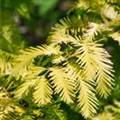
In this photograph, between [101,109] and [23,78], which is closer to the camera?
[23,78]

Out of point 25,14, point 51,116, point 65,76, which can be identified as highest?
point 25,14

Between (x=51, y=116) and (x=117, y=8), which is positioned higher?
(x=117, y=8)

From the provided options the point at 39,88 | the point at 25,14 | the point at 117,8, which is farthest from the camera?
the point at 25,14

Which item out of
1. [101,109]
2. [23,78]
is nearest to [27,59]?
[23,78]

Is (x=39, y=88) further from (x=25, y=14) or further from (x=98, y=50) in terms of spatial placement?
(x=25, y=14)

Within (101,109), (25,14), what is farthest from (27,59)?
(25,14)

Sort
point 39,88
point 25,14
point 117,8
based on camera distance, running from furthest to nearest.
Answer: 1. point 25,14
2. point 117,8
3. point 39,88

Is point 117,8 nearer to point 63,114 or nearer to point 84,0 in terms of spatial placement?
point 84,0
